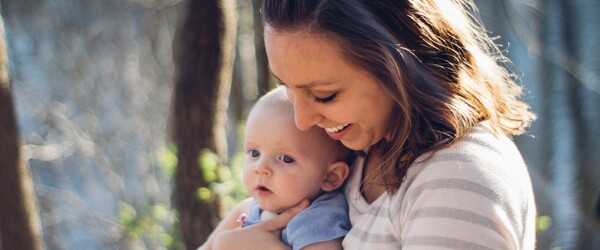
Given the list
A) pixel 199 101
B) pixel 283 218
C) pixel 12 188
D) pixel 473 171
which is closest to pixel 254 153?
pixel 283 218

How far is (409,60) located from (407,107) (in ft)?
0.36

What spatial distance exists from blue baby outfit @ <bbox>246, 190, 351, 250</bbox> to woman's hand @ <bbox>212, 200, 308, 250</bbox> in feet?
0.09

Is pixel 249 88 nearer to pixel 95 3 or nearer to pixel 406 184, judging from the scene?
pixel 95 3

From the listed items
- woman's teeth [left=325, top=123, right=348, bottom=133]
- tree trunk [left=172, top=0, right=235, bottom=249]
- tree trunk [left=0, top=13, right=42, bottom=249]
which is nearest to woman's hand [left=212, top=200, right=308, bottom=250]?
woman's teeth [left=325, top=123, right=348, bottom=133]

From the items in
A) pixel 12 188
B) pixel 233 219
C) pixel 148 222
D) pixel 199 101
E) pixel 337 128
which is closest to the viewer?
pixel 337 128

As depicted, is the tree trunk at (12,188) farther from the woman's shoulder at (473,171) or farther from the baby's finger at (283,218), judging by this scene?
the woman's shoulder at (473,171)

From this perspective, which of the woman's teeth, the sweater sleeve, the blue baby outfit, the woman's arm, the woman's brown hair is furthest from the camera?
the woman's arm

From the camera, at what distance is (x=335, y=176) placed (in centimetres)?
229

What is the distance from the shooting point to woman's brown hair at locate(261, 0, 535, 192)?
1805 mm

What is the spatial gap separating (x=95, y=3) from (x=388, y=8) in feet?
20.2

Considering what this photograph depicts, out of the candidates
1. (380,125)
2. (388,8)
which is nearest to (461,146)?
(380,125)

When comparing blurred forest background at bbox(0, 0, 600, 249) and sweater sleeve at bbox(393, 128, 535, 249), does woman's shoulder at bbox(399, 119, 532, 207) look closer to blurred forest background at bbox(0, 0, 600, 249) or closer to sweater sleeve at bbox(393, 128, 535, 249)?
sweater sleeve at bbox(393, 128, 535, 249)

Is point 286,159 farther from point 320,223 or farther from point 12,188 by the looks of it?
point 12,188

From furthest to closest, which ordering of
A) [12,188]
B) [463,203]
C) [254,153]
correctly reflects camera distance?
[12,188], [254,153], [463,203]
